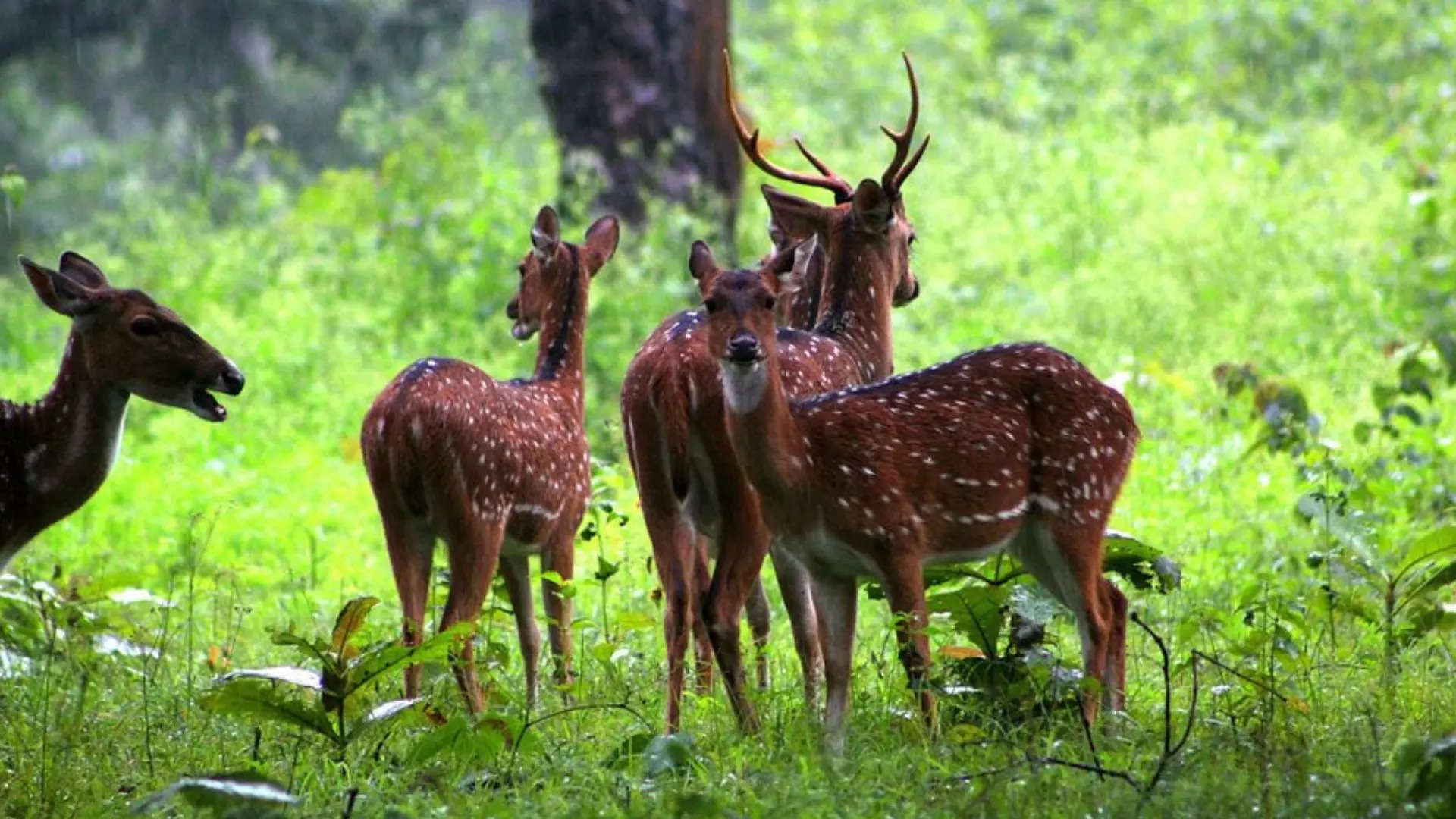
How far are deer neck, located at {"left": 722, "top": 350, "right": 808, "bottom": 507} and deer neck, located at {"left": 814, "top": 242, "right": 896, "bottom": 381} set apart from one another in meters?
1.72

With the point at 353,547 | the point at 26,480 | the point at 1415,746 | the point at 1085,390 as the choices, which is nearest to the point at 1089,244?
the point at 353,547

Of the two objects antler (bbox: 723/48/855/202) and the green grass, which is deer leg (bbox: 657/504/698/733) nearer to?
the green grass

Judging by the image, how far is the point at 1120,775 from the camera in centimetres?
575

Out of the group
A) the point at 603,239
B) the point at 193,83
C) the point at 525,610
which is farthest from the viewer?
the point at 193,83

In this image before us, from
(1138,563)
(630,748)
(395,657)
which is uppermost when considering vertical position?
(1138,563)

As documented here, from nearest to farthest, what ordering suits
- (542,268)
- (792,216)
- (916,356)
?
(792,216)
(542,268)
(916,356)

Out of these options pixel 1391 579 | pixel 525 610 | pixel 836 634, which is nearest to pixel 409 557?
pixel 525 610

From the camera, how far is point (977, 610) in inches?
287

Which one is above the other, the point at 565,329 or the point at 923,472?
the point at 565,329

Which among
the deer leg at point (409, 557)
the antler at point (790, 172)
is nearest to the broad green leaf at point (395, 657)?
the deer leg at point (409, 557)

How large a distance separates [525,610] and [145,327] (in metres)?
1.72

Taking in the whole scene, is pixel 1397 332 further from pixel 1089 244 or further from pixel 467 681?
pixel 467 681

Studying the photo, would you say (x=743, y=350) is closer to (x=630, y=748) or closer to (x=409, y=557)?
(x=630, y=748)

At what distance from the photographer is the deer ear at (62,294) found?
25.0 ft
